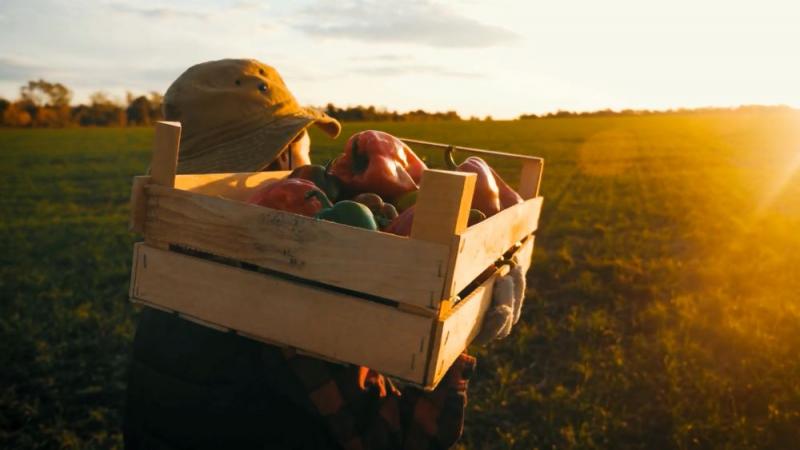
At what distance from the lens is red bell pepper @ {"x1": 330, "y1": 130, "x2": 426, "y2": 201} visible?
94.3 inches

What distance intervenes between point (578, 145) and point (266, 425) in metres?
27.4

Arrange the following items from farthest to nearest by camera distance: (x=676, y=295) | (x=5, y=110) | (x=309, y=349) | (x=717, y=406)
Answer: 1. (x=5, y=110)
2. (x=676, y=295)
3. (x=717, y=406)
4. (x=309, y=349)

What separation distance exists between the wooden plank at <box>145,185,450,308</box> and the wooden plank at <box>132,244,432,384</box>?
0.15 feet

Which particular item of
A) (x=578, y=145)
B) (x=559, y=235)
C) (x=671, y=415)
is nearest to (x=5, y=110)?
(x=578, y=145)

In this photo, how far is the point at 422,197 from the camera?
5.00 ft

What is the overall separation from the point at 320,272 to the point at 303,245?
0.08 metres

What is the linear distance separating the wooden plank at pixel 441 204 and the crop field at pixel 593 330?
3812mm

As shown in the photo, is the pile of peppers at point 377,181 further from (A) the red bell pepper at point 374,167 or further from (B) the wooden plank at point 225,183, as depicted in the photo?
(B) the wooden plank at point 225,183

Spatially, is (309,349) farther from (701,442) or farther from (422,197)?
(701,442)

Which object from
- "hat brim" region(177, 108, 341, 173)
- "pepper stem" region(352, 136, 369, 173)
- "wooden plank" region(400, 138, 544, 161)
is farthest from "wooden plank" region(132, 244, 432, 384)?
"wooden plank" region(400, 138, 544, 161)

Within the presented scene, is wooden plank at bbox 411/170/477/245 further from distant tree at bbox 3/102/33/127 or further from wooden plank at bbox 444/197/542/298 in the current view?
distant tree at bbox 3/102/33/127

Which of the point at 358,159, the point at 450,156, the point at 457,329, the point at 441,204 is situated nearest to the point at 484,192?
the point at 450,156

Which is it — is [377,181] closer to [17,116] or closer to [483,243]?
[483,243]

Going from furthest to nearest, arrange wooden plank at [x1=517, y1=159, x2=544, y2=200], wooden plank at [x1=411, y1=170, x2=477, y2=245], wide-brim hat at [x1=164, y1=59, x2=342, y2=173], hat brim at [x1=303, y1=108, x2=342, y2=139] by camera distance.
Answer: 1. wooden plank at [x1=517, y1=159, x2=544, y2=200]
2. hat brim at [x1=303, y1=108, x2=342, y2=139]
3. wide-brim hat at [x1=164, y1=59, x2=342, y2=173]
4. wooden plank at [x1=411, y1=170, x2=477, y2=245]
